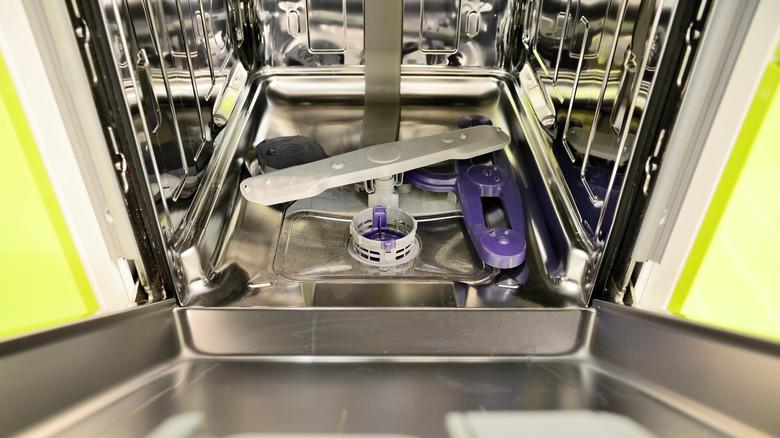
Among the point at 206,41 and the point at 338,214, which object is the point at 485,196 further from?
the point at 206,41

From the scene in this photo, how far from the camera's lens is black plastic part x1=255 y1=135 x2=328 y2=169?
1.07m

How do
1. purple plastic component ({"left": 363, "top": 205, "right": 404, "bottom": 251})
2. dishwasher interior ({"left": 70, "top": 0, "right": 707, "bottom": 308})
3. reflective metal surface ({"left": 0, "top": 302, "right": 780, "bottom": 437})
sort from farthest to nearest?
purple plastic component ({"left": 363, "top": 205, "right": 404, "bottom": 251}) → dishwasher interior ({"left": 70, "top": 0, "right": 707, "bottom": 308}) → reflective metal surface ({"left": 0, "top": 302, "right": 780, "bottom": 437})

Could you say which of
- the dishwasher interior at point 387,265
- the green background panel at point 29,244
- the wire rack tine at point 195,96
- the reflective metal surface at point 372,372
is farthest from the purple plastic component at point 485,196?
the green background panel at point 29,244

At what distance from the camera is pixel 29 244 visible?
0.78 m

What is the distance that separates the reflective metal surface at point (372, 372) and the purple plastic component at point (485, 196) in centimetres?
11

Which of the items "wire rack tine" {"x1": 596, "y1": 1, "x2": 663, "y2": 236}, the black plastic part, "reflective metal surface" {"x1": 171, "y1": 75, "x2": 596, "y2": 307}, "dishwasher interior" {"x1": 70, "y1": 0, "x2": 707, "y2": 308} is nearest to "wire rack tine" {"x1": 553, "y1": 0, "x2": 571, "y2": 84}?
"dishwasher interior" {"x1": 70, "y1": 0, "x2": 707, "y2": 308}

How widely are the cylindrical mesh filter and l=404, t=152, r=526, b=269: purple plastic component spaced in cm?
10

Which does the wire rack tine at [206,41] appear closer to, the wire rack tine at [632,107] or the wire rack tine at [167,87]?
the wire rack tine at [167,87]

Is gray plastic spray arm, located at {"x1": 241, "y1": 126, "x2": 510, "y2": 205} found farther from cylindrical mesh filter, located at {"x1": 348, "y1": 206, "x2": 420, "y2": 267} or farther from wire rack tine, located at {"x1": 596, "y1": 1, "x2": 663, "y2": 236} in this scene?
wire rack tine, located at {"x1": 596, "y1": 1, "x2": 663, "y2": 236}

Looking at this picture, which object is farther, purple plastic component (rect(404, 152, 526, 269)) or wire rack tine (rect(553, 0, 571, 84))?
wire rack tine (rect(553, 0, 571, 84))

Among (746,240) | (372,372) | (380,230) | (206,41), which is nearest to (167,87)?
(206,41)

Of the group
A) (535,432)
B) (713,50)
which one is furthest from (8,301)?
(713,50)

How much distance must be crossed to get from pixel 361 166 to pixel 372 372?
327mm

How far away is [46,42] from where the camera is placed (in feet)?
1.92
